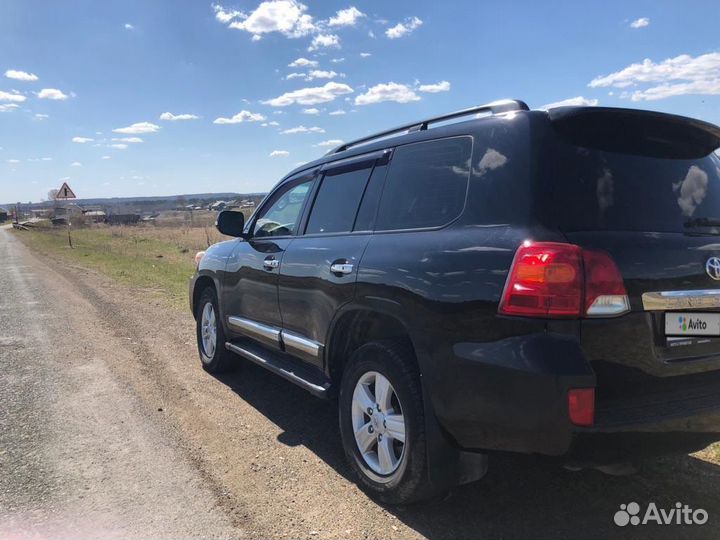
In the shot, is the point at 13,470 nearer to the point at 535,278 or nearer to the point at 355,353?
the point at 355,353

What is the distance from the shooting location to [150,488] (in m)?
3.41

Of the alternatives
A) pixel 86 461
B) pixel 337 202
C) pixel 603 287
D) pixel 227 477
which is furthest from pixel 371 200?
pixel 86 461

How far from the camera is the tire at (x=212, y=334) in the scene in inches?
224

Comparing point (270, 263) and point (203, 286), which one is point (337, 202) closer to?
point (270, 263)

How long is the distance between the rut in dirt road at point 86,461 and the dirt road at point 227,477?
0.5 inches

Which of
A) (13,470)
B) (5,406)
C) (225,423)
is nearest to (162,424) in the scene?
(225,423)

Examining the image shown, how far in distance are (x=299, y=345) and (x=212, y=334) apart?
2186 millimetres

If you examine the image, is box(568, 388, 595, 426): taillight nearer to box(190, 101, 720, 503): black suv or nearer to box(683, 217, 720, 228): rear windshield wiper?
box(190, 101, 720, 503): black suv

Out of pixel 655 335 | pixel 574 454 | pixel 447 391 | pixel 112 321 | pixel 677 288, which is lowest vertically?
pixel 112 321

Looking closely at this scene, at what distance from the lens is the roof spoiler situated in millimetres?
2688

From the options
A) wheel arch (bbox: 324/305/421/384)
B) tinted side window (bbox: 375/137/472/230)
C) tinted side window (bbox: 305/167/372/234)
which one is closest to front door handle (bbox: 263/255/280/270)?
tinted side window (bbox: 305/167/372/234)

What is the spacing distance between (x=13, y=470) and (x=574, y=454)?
343 centimetres

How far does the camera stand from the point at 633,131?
2.80m

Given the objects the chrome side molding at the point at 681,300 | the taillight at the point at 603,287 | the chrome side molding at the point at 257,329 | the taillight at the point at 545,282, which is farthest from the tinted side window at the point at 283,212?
the chrome side molding at the point at 681,300
